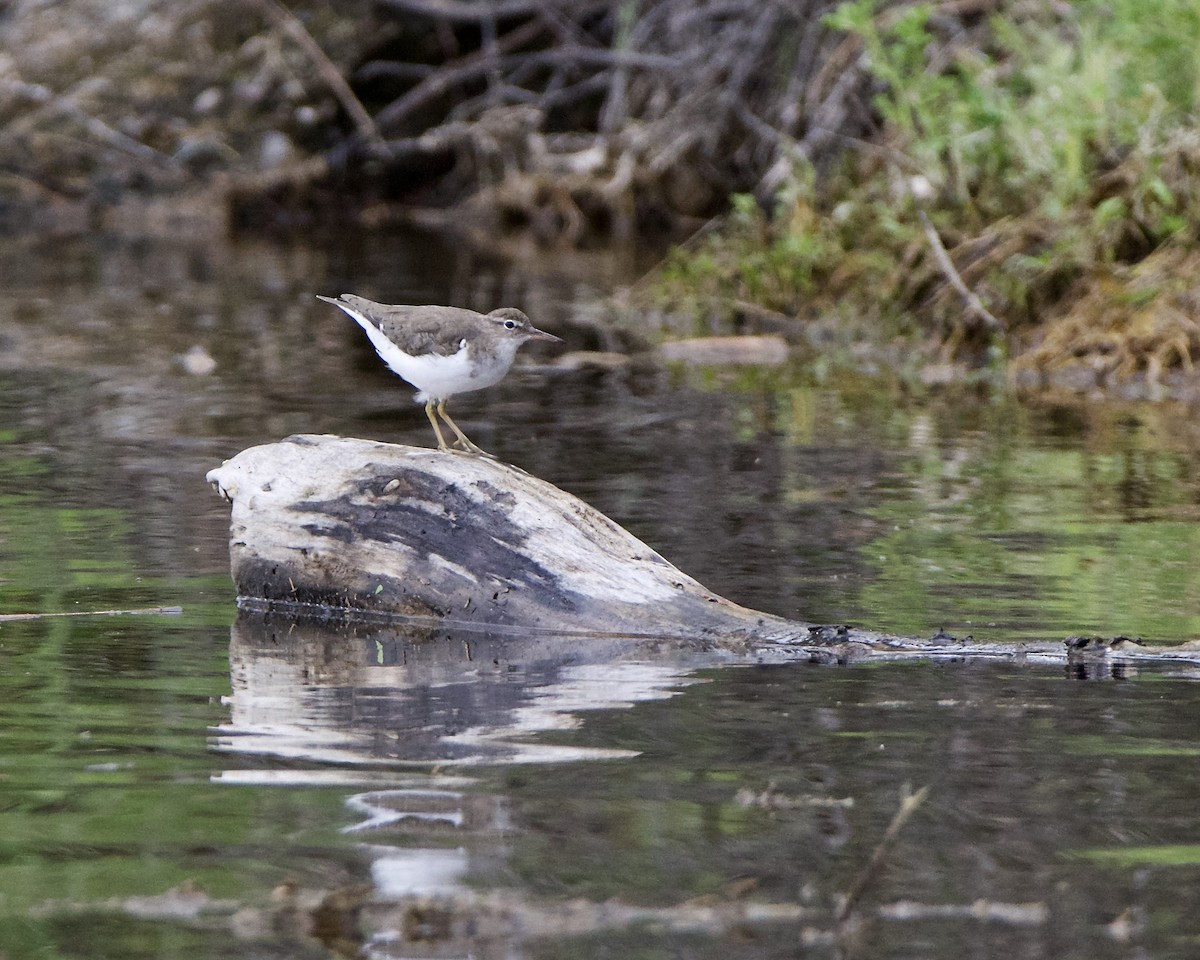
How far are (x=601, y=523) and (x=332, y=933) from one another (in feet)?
8.68

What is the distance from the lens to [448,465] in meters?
5.96

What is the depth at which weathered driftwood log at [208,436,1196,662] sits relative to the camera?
5.59 metres

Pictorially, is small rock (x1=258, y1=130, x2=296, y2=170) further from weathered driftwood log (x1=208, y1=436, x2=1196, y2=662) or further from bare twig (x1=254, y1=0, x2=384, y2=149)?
weathered driftwood log (x1=208, y1=436, x2=1196, y2=662)

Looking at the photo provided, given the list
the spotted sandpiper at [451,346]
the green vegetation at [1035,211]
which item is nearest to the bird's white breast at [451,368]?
the spotted sandpiper at [451,346]

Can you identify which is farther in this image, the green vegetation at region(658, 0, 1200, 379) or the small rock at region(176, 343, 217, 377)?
the small rock at region(176, 343, 217, 377)

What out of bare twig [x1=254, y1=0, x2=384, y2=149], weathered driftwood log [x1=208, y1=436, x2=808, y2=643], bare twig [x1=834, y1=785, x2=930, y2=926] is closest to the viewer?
bare twig [x1=834, y1=785, x2=930, y2=926]

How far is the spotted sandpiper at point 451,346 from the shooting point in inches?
252

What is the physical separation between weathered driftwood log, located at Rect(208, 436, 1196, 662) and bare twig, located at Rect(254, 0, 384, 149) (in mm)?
17074

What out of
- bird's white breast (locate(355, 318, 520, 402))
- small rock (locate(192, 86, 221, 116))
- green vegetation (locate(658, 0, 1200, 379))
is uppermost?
small rock (locate(192, 86, 221, 116))

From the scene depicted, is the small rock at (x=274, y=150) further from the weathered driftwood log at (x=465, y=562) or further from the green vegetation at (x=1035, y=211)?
the weathered driftwood log at (x=465, y=562)

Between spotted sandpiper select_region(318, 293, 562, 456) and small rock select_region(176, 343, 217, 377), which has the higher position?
small rock select_region(176, 343, 217, 377)

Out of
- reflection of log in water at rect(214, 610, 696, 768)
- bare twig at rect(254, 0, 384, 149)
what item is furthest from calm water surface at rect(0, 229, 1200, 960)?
bare twig at rect(254, 0, 384, 149)

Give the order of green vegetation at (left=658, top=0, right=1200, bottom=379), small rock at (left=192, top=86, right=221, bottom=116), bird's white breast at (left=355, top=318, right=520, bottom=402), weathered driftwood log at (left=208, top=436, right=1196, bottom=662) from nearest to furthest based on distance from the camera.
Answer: weathered driftwood log at (left=208, top=436, right=1196, bottom=662)
bird's white breast at (left=355, top=318, right=520, bottom=402)
green vegetation at (left=658, top=0, right=1200, bottom=379)
small rock at (left=192, top=86, right=221, bottom=116)

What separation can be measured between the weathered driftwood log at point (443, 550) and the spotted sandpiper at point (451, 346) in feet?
1.30
